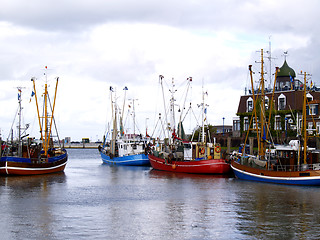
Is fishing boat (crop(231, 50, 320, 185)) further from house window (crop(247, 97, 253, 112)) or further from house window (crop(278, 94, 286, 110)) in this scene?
house window (crop(247, 97, 253, 112))

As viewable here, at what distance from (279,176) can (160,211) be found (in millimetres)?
19408

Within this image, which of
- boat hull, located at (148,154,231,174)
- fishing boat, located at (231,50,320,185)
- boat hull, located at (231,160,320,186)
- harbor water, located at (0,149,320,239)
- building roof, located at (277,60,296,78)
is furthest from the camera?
building roof, located at (277,60,296,78)

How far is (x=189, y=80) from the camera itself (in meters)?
74.2

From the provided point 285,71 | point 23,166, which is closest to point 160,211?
point 23,166

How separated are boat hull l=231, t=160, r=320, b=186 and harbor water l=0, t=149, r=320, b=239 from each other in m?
1.09

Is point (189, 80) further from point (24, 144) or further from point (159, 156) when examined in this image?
point (24, 144)

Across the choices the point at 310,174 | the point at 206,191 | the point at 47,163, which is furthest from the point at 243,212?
the point at 47,163

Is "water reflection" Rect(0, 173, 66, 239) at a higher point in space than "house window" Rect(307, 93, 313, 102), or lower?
lower

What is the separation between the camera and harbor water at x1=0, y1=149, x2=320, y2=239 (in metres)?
25.2

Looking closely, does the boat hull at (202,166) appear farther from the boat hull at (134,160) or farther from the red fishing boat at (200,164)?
the boat hull at (134,160)

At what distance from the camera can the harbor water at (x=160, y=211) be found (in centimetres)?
2516

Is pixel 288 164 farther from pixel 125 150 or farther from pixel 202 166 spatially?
pixel 125 150

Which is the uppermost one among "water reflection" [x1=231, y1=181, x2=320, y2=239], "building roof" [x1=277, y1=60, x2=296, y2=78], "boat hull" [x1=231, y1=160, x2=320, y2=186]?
"building roof" [x1=277, y1=60, x2=296, y2=78]

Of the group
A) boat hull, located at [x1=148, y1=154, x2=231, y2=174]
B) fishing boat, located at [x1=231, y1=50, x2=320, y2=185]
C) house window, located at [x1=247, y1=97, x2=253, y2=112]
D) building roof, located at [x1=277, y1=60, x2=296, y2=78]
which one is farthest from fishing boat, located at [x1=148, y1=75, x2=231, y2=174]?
building roof, located at [x1=277, y1=60, x2=296, y2=78]
